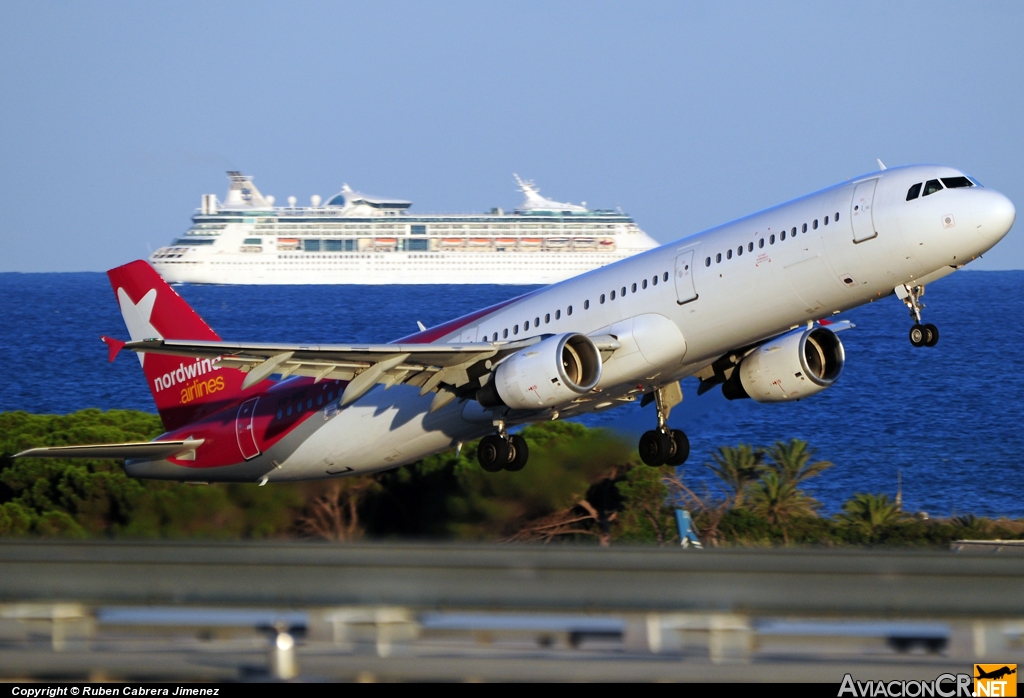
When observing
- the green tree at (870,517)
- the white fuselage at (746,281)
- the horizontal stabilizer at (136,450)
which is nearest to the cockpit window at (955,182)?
the white fuselage at (746,281)

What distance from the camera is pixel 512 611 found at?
10891 millimetres

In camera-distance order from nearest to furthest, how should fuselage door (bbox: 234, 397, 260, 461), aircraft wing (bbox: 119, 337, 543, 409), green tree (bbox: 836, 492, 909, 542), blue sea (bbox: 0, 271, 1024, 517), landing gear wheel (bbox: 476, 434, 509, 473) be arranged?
aircraft wing (bbox: 119, 337, 543, 409) < landing gear wheel (bbox: 476, 434, 509, 473) < fuselage door (bbox: 234, 397, 260, 461) < green tree (bbox: 836, 492, 909, 542) < blue sea (bbox: 0, 271, 1024, 517)

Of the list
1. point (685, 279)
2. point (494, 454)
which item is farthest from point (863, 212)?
point (494, 454)

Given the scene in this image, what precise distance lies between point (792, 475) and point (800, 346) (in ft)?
86.1

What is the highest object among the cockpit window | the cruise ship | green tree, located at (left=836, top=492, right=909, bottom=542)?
the cruise ship

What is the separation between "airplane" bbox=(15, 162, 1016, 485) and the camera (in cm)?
2330

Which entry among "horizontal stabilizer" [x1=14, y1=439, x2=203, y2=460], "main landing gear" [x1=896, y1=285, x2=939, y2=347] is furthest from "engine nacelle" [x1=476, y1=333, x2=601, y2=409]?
"horizontal stabilizer" [x1=14, y1=439, x2=203, y2=460]

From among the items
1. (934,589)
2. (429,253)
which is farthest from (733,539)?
(429,253)

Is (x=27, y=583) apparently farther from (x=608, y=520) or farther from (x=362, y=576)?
(x=608, y=520)

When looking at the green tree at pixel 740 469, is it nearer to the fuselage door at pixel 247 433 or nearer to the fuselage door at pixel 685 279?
the fuselage door at pixel 247 433

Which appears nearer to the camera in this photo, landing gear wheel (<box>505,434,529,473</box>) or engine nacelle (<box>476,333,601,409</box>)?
engine nacelle (<box>476,333,601,409</box>)

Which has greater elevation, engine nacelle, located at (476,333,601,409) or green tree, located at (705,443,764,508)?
engine nacelle, located at (476,333,601,409)

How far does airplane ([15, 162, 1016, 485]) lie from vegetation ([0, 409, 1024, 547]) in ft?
5.69

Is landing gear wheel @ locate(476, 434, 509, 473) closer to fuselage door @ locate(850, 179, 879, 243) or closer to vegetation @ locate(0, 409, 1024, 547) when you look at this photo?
vegetation @ locate(0, 409, 1024, 547)
